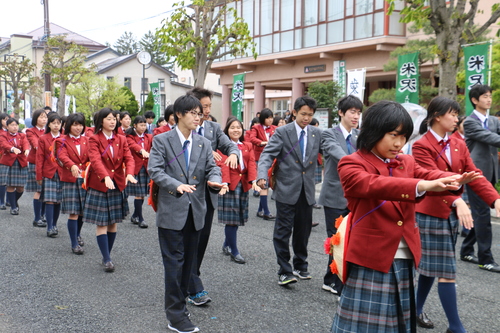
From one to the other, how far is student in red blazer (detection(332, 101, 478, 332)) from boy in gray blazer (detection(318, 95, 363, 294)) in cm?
212

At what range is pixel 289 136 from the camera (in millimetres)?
5688

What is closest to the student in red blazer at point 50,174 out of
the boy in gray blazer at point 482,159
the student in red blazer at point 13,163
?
the student in red blazer at point 13,163

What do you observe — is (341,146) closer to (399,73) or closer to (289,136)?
(289,136)

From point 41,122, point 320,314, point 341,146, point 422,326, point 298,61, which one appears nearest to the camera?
point 422,326

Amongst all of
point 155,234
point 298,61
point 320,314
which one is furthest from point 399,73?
point 298,61

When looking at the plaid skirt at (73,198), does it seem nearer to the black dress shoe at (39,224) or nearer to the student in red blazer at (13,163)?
the black dress shoe at (39,224)

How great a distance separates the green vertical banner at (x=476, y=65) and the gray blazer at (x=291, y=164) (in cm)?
701

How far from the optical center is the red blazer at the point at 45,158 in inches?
337

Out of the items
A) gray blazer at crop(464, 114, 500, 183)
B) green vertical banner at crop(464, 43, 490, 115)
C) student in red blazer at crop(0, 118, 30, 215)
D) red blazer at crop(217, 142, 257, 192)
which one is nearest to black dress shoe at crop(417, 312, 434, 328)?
gray blazer at crop(464, 114, 500, 183)

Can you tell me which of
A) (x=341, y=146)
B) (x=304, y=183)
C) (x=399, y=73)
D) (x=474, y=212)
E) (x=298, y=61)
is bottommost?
(x=474, y=212)

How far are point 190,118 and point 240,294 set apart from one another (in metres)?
2.02

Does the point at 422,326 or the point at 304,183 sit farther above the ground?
the point at 304,183

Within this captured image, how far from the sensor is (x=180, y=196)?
4.34 metres

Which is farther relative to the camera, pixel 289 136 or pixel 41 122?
pixel 41 122
